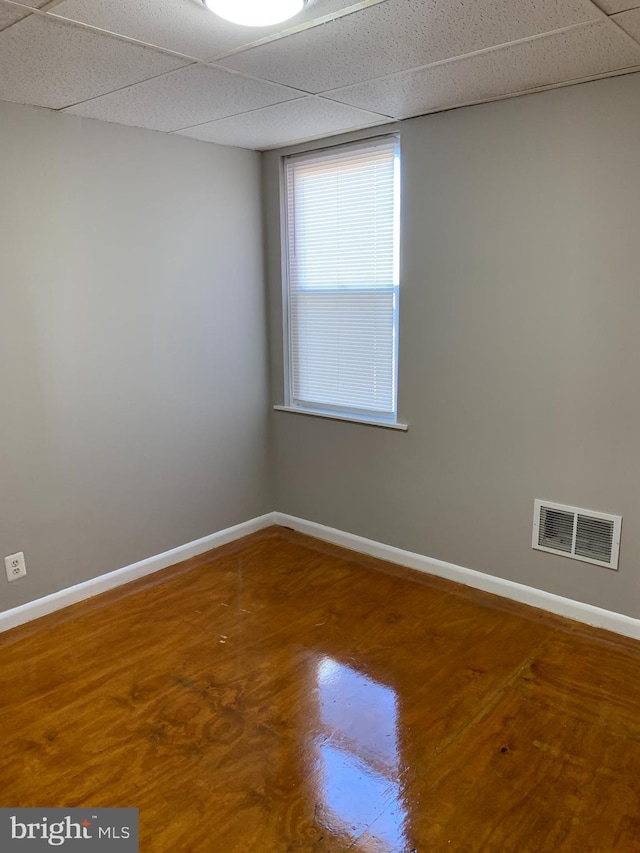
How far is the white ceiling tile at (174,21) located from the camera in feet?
5.90

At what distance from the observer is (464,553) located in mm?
3365

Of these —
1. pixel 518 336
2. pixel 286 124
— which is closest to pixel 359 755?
pixel 518 336

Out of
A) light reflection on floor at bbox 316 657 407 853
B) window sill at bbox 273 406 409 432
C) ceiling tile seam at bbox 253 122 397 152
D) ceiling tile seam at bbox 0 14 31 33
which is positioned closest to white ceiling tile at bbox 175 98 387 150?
ceiling tile seam at bbox 253 122 397 152

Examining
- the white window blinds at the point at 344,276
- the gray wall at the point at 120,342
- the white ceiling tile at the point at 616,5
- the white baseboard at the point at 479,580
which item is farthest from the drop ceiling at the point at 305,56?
the white baseboard at the point at 479,580

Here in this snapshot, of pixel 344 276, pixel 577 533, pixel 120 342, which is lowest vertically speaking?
pixel 577 533

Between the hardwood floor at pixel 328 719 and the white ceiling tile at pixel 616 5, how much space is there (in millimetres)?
2328

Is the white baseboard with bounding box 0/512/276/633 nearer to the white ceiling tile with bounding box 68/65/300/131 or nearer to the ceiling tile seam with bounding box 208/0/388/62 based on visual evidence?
the white ceiling tile with bounding box 68/65/300/131

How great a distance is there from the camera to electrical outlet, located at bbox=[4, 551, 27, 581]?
2.96m

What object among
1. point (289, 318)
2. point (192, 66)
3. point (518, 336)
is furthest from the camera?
point (289, 318)

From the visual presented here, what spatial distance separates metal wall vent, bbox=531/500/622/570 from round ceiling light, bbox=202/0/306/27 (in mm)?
2275

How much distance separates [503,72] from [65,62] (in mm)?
1618

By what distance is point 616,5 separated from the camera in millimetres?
1847

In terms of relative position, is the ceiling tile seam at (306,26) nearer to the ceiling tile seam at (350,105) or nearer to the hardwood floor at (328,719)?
the ceiling tile seam at (350,105)

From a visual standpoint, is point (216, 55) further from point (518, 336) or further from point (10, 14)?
point (518, 336)
